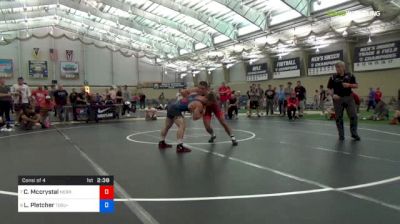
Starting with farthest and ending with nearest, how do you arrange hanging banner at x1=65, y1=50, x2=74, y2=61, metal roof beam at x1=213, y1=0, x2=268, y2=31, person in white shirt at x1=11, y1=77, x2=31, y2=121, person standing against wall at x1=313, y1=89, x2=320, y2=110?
→ hanging banner at x1=65, y1=50, x2=74, y2=61
person standing against wall at x1=313, y1=89, x2=320, y2=110
metal roof beam at x1=213, y1=0, x2=268, y2=31
person in white shirt at x1=11, y1=77, x2=31, y2=121

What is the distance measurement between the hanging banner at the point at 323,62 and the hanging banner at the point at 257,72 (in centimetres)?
535

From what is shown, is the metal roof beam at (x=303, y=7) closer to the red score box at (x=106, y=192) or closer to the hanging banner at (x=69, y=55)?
the red score box at (x=106, y=192)

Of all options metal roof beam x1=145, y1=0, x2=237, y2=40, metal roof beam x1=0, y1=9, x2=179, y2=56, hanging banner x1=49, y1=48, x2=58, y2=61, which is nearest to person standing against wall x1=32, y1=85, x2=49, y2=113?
metal roof beam x1=145, y1=0, x2=237, y2=40

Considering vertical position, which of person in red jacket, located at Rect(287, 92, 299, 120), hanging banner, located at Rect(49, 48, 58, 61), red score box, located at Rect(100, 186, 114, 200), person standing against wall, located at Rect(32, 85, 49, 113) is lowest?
red score box, located at Rect(100, 186, 114, 200)

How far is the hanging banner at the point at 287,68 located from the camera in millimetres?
30234

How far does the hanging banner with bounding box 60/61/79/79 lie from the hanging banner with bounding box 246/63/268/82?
18.4 metres

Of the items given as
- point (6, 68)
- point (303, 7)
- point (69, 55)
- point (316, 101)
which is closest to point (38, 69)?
point (6, 68)

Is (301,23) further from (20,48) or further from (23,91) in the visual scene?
(20,48)

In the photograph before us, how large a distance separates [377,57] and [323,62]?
4525mm

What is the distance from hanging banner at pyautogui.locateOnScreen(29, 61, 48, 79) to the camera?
38.4m

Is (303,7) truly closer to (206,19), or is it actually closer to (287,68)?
(206,19)

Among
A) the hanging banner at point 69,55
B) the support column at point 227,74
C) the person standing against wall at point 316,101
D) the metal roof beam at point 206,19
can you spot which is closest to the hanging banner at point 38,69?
the hanging banner at point 69,55

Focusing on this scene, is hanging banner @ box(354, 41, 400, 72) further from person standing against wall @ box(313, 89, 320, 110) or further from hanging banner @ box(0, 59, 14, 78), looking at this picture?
hanging banner @ box(0, 59, 14, 78)

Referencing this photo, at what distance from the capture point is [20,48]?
3841 centimetres
